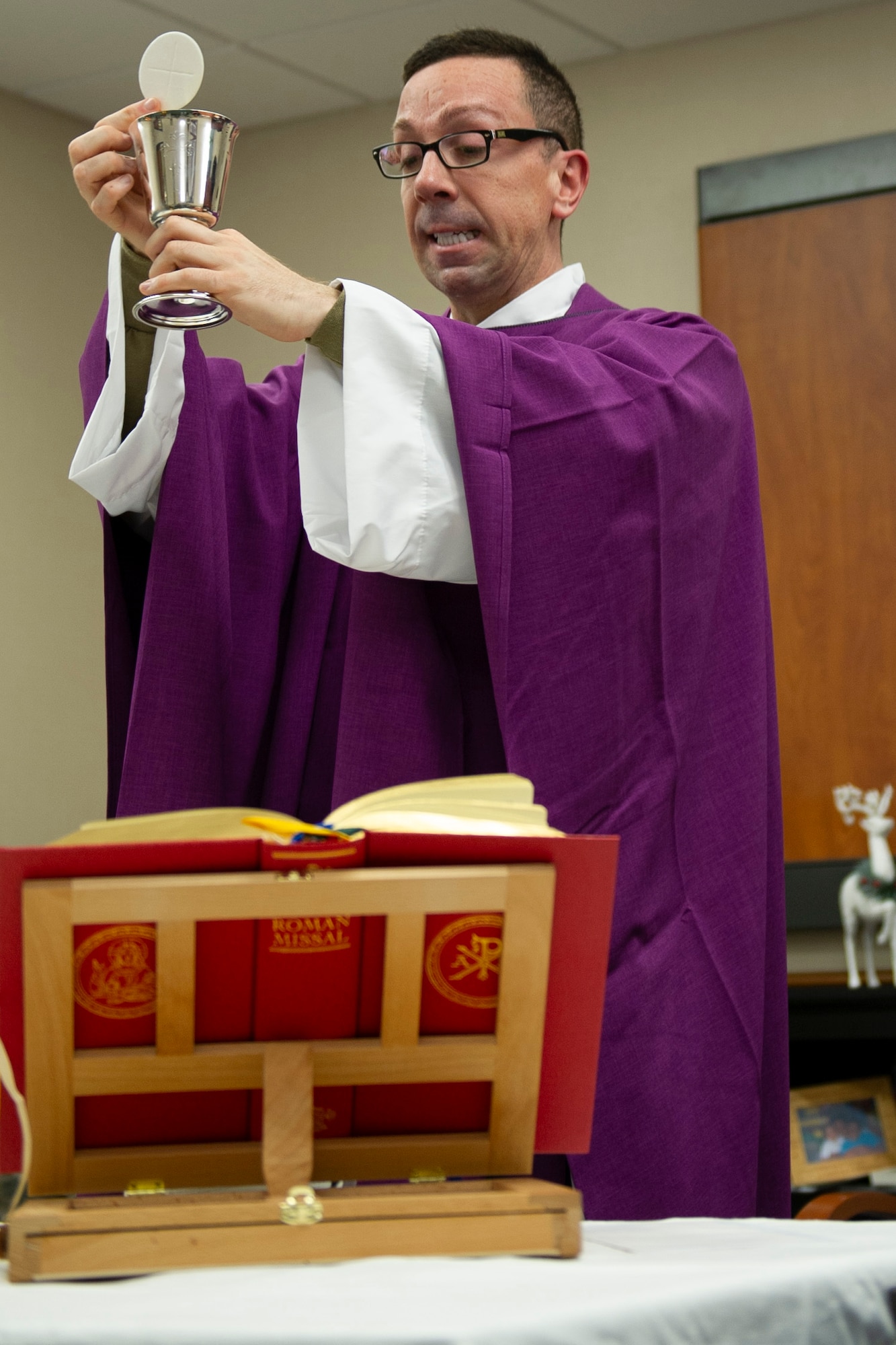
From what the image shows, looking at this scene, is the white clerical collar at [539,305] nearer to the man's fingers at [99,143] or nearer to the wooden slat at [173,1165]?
the man's fingers at [99,143]

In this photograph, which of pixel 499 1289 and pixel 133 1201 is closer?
pixel 499 1289

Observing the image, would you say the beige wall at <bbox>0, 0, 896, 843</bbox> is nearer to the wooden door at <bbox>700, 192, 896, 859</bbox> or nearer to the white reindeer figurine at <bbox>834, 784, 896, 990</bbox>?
the wooden door at <bbox>700, 192, 896, 859</bbox>

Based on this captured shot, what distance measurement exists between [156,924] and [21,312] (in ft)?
11.8

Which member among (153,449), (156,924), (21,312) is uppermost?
(21,312)

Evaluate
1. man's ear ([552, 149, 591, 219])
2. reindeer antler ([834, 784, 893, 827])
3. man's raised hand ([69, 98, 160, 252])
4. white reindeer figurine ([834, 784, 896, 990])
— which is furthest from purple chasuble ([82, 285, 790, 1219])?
reindeer antler ([834, 784, 893, 827])

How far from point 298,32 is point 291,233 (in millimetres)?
637

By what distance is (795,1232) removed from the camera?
33.2 inches

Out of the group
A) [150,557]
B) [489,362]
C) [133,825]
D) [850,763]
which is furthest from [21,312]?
[133,825]

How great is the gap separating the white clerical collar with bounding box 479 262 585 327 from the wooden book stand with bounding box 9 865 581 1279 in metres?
1.16

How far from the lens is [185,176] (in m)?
1.29

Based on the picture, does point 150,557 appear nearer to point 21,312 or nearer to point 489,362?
point 489,362

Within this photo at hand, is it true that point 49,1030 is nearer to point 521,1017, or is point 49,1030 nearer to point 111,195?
point 521,1017

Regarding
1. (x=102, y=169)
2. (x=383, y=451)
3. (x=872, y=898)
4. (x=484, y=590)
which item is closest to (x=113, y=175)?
(x=102, y=169)

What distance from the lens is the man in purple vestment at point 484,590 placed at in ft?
4.53
